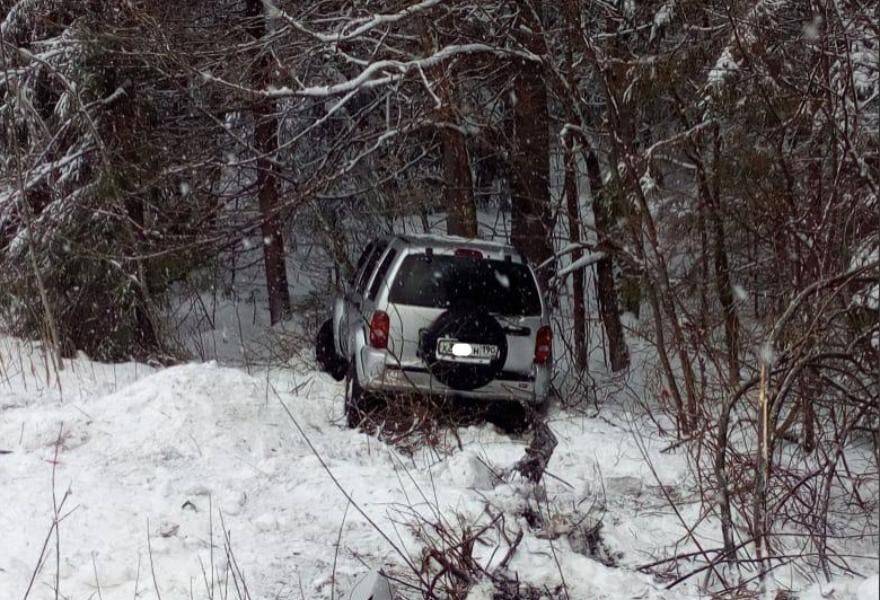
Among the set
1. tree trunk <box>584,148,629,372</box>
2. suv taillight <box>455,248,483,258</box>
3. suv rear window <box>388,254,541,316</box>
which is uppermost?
suv taillight <box>455,248,483,258</box>

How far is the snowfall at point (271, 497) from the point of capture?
4.75m

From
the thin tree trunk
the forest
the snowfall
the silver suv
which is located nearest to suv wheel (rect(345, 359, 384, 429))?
the silver suv

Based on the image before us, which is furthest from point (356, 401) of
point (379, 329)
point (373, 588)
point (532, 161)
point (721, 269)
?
point (532, 161)

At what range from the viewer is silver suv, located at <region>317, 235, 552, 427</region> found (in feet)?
28.9

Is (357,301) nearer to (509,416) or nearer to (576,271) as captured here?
(509,416)

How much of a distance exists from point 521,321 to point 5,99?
27.5 ft

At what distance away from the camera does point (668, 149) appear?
10.9m

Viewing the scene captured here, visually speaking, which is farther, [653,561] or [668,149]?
[668,149]

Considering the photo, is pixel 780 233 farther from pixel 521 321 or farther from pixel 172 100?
pixel 172 100

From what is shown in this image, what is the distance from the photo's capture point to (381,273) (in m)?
9.52

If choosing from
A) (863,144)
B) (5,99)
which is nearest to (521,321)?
(863,144)

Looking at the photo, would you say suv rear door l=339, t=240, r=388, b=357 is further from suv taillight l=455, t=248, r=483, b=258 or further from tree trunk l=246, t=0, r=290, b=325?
tree trunk l=246, t=0, r=290, b=325

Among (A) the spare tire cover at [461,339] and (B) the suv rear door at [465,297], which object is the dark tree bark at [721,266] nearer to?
(B) the suv rear door at [465,297]

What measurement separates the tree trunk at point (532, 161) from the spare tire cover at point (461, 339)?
355cm
